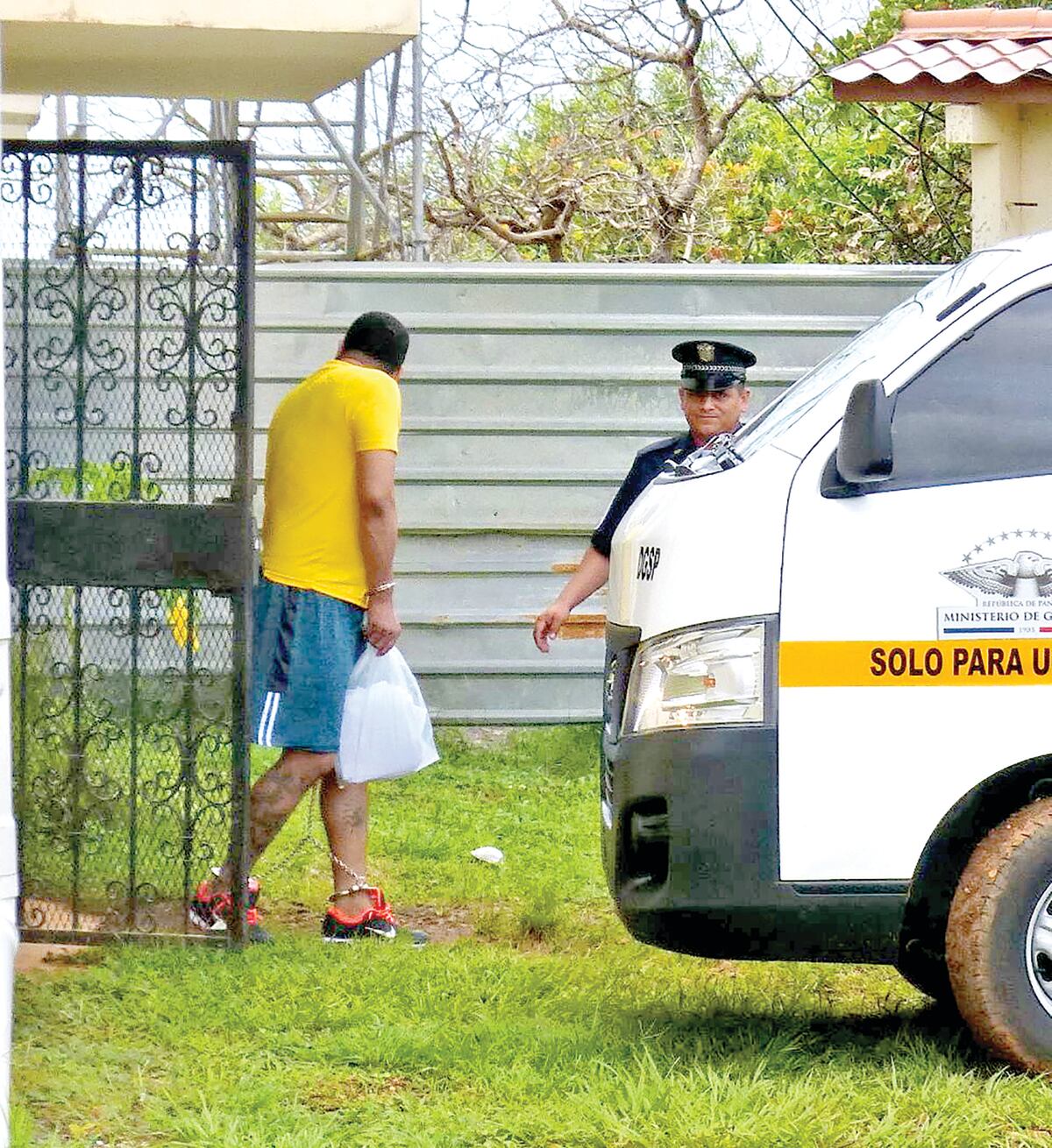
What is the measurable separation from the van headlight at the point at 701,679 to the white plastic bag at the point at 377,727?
156cm

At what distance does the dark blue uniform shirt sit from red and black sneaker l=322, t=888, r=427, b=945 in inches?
52.9

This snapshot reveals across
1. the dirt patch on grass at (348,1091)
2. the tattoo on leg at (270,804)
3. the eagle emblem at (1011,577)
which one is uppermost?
the eagle emblem at (1011,577)

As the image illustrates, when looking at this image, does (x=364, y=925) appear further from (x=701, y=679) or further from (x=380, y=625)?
(x=701, y=679)

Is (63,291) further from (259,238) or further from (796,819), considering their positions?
(259,238)

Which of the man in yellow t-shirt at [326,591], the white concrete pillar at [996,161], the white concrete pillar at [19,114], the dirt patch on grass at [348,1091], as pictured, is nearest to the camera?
the dirt patch on grass at [348,1091]

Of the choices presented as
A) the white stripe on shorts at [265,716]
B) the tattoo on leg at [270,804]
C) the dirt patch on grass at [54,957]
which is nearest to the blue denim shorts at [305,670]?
the white stripe on shorts at [265,716]

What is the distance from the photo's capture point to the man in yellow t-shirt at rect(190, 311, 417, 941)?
6.11 m

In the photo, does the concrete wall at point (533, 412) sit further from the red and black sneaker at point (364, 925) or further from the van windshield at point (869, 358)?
the van windshield at point (869, 358)

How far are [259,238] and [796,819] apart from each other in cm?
1485

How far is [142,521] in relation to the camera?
5.81 meters

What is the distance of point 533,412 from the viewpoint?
920 centimetres

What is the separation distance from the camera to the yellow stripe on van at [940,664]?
450 centimetres

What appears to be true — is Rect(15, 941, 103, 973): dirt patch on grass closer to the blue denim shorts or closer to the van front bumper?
the blue denim shorts

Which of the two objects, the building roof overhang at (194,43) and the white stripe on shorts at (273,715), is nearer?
the building roof overhang at (194,43)
